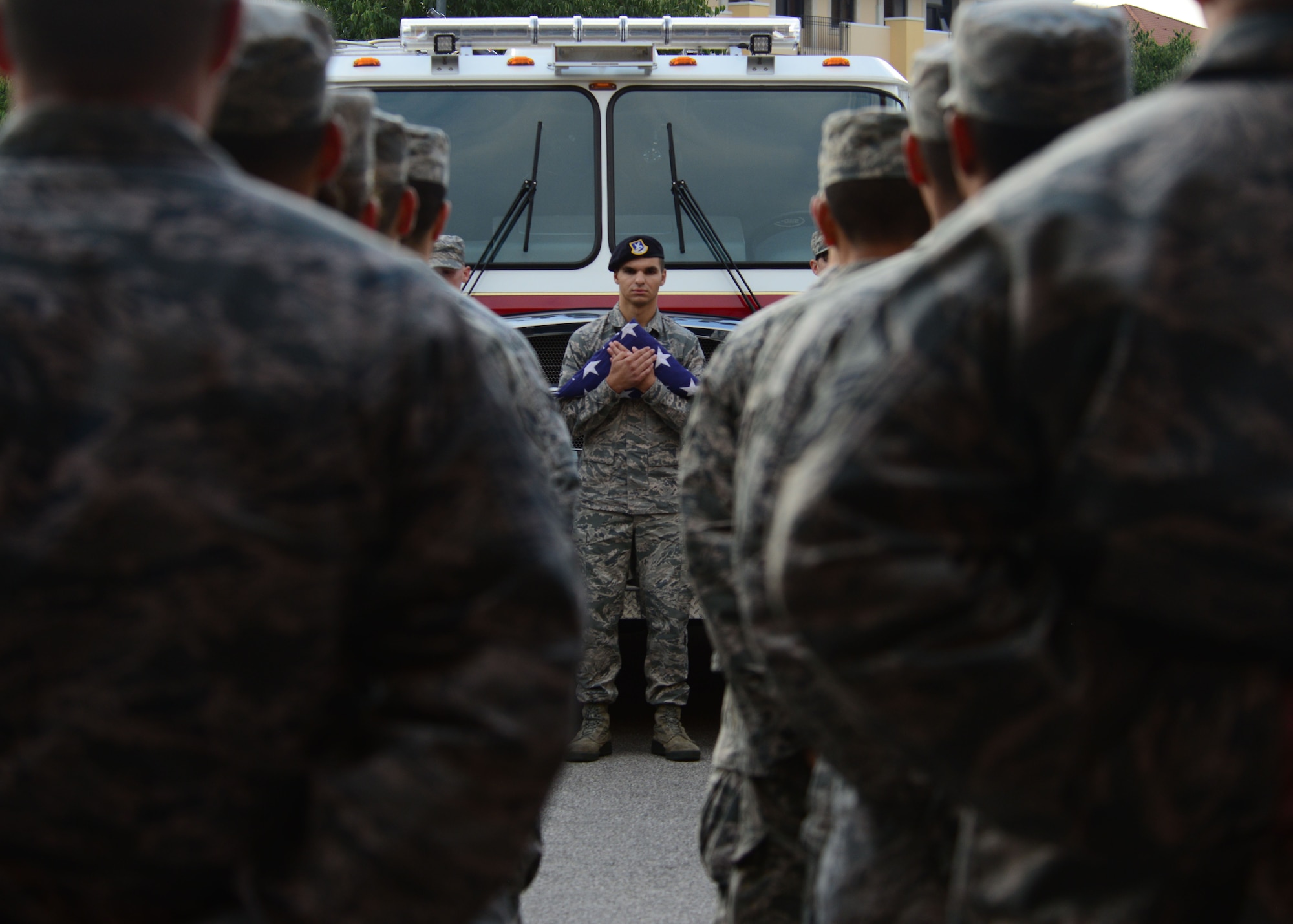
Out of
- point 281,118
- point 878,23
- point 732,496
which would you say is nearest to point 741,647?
point 732,496

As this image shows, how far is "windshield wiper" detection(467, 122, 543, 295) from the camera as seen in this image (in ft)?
20.1

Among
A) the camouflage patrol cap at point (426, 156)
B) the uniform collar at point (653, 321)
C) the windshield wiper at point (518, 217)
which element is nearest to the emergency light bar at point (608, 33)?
the windshield wiper at point (518, 217)

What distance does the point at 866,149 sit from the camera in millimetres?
2914

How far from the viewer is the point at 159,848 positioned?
47.7 inches

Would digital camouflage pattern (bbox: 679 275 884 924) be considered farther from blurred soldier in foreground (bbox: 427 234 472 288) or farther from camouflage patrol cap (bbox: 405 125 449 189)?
blurred soldier in foreground (bbox: 427 234 472 288)

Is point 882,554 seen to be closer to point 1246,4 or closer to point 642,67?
point 1246,4

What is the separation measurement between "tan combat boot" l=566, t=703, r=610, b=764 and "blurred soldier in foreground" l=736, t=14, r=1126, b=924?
348 cm

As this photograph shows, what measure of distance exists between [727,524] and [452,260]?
314 centimetres

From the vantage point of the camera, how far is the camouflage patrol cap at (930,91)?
2.49m

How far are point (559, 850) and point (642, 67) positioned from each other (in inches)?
127

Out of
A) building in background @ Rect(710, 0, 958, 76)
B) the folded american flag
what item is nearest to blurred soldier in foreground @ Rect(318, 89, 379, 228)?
the folded american flag

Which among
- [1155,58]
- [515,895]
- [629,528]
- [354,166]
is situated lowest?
[629,528]

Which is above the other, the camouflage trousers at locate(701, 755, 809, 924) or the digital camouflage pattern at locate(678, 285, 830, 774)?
the digital camouflage pattern at locate(678, 285, 830, 774)

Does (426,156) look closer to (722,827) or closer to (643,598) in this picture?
(722,827)
